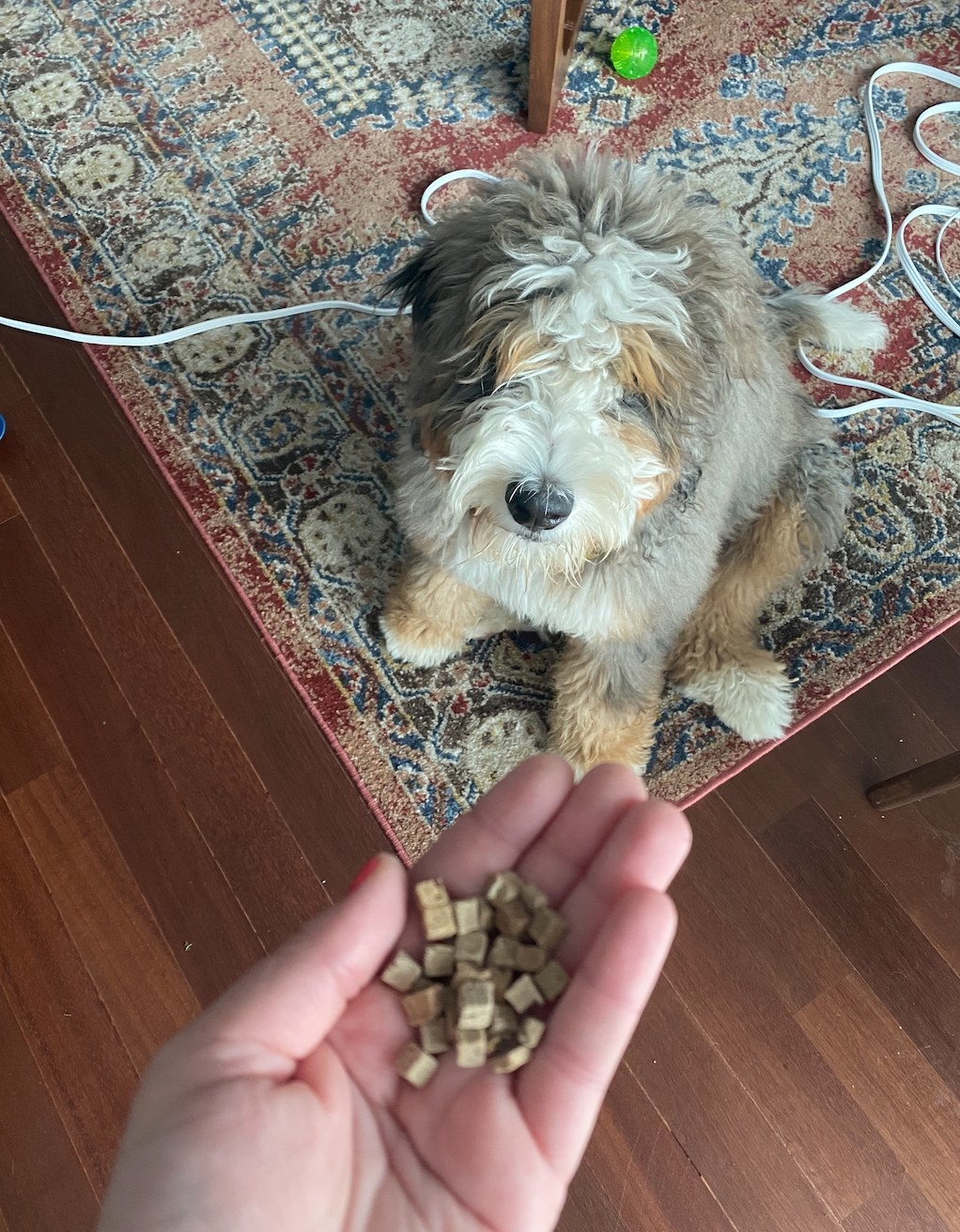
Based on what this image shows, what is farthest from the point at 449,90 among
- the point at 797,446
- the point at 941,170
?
the point at 797,446

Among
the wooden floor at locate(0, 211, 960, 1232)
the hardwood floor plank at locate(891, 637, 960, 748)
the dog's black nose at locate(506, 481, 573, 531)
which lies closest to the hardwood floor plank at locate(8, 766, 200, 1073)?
the wooden floor at locate(0, 211, 960, 1232)

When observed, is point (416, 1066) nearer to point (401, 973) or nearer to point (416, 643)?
point (401, 973)

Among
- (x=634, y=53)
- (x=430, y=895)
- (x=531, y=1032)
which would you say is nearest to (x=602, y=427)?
(x=430, y=895)

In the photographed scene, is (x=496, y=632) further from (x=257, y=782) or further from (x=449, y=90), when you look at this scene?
(x=449, y=90)

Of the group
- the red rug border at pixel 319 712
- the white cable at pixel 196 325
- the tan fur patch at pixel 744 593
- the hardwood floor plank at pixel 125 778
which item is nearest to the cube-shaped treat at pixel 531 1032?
the red rug border at pixel 319 712

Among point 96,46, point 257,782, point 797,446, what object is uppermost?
point 96,46

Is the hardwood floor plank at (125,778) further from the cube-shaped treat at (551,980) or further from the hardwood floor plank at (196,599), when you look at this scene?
the cube-shaped treat at (551,980)
